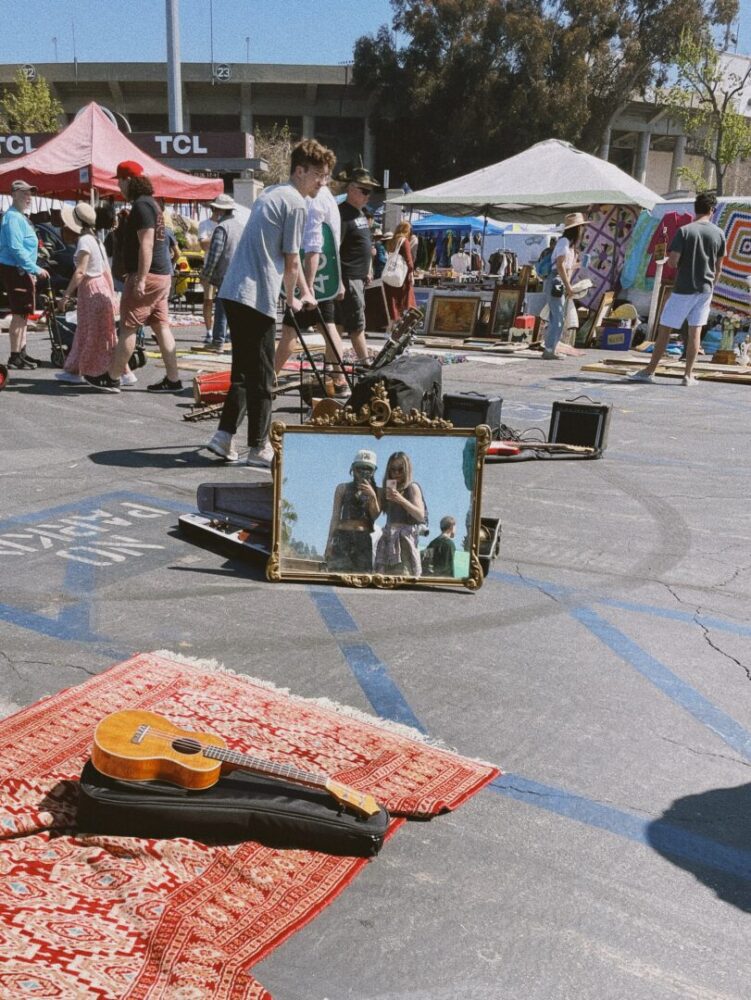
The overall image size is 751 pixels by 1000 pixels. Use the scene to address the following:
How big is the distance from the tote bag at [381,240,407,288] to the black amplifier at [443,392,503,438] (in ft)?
21.1

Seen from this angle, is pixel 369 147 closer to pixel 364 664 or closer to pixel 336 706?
pixel 364 664

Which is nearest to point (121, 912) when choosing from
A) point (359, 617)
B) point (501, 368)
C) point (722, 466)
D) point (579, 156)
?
point (359, 617)

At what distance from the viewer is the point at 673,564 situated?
4.89 metres

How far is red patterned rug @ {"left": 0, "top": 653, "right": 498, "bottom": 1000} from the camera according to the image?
1916mm

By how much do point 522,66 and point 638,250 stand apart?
34177mm

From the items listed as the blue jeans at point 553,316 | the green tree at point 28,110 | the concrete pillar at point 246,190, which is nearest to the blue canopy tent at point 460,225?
the concrete pillar at point 246,190

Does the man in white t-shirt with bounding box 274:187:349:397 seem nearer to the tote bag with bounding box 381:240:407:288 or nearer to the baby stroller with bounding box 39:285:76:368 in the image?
the baby stroller with bounding box 39:285:76:368

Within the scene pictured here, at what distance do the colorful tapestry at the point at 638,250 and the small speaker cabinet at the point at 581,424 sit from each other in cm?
1155

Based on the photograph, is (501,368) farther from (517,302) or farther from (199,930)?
(199,930)

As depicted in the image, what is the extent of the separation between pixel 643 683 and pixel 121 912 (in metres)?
2.18

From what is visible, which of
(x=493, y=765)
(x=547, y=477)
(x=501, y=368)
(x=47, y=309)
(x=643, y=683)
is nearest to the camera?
(x=493, y=765)

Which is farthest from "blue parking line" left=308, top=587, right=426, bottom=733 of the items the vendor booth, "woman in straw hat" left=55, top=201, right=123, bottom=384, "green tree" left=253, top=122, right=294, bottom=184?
"green tree" left=253, top=122, right=294, bottom=184

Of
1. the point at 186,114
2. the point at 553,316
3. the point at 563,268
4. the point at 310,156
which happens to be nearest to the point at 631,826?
the point at 310,156

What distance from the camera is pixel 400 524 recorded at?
4.20 meters
